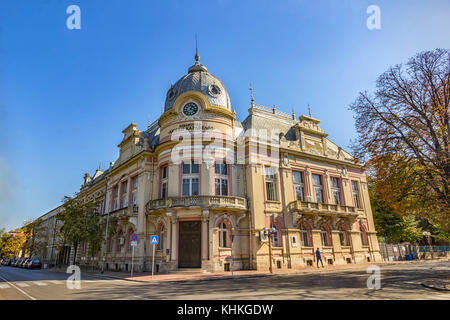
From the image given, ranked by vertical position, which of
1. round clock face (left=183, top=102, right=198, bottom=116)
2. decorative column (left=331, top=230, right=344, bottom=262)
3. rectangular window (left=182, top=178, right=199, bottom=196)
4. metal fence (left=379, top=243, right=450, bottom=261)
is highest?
round clock face (left=183, top=102, right=198, bottom=116)

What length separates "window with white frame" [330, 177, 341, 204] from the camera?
33353mm

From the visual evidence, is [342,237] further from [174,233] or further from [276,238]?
[174,233]

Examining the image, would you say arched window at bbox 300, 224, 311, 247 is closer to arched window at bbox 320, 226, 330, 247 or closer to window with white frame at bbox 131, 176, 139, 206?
arched window at bbox 320, 226, 330, 247

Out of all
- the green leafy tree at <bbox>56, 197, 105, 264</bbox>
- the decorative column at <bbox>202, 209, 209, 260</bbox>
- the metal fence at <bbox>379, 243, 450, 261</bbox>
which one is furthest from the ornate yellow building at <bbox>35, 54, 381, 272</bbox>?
the metal fence at <bbox>379, 243, 450, 261</bbox>

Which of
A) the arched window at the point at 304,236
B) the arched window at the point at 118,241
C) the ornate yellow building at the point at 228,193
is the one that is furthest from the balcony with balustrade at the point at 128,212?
the arched window at the point at 304,236

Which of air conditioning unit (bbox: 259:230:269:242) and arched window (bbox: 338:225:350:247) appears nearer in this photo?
air conditioning unit (bbox: 259:230:269:242)

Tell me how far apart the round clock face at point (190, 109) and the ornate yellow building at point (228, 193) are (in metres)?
0.11

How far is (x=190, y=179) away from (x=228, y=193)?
12.7 ft

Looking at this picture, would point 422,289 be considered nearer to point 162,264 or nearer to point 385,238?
point 162,264

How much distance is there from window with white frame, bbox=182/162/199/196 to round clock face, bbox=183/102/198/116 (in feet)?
17.1

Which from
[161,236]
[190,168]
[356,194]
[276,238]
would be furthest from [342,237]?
[161,236]

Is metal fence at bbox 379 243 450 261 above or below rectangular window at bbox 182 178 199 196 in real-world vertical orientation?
below

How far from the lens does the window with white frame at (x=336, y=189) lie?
3335 cm
